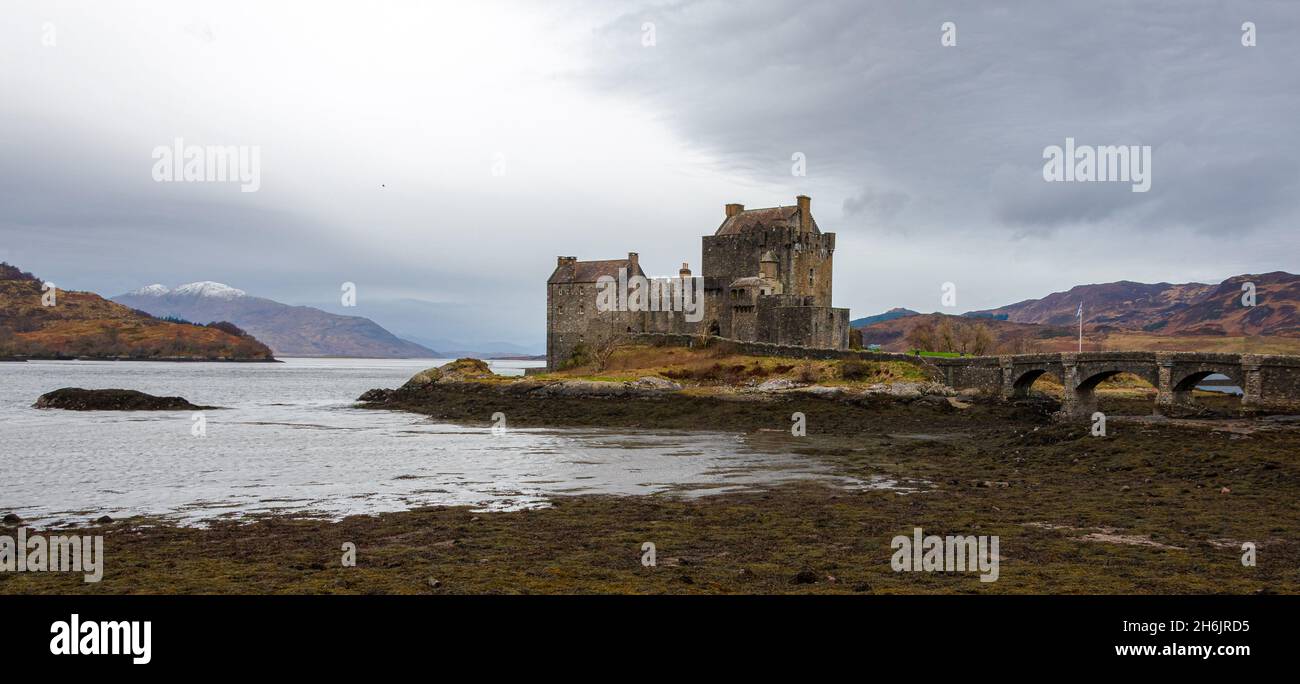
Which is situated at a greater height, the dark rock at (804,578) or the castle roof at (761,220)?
the castle roof at (761,220)

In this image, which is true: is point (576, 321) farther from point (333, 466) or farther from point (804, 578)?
point (804, 578)

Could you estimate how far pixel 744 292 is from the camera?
224 ft

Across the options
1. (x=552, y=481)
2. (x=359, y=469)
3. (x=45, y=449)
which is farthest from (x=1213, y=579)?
(x=45, y=449)

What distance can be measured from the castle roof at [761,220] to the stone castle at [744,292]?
8 centimetres

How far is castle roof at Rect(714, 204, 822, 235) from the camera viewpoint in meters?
68.7

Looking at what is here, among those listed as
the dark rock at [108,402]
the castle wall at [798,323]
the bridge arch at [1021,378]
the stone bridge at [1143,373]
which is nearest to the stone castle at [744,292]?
the castle wall at [798,323]

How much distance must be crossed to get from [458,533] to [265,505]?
7.97 meters

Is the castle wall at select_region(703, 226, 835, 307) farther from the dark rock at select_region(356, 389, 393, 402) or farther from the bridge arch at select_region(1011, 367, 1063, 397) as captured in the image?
the dark rock at select_region(356, 389, 393, 402)

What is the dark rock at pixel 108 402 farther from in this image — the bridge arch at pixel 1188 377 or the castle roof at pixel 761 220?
the bridge arch at pixel 1188 377

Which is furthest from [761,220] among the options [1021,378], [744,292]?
[1021,378]

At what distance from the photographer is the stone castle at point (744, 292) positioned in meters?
66.4

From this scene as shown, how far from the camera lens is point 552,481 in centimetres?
2764

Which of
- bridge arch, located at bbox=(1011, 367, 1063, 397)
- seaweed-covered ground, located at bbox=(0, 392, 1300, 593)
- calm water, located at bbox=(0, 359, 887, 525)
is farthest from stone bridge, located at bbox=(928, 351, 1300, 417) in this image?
calm water, located at bbox=(0, 359, 887, 525)
